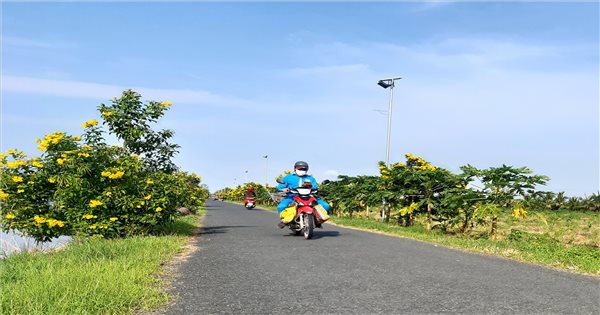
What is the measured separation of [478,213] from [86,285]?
960 centimetres

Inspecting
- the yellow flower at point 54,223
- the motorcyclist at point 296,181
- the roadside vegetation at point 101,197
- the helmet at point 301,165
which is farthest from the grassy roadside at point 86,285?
Result: the helmet at point 301,165

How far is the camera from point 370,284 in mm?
5852

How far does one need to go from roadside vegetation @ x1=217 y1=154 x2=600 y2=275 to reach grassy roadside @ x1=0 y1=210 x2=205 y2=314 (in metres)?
6.66

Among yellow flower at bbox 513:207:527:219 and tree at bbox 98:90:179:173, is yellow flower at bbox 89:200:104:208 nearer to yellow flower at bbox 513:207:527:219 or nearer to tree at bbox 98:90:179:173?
tree at bbox 98:90:179:173

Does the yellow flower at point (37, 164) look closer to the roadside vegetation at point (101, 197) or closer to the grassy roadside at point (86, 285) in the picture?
the roadside vegetation at point (101, 197)

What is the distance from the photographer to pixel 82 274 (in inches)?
220

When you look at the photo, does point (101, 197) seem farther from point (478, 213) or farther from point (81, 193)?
point (478, 213)

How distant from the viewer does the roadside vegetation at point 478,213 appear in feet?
31.9

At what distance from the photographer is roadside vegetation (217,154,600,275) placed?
972 cm

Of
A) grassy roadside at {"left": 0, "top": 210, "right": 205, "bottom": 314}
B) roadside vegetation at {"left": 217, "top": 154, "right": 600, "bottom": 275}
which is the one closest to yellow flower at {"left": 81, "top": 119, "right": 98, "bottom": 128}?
grassy roadside at {"left": 0, "top": 210, "right": 205, "bottom": 314}

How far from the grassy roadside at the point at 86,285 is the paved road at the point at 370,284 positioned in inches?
16.4

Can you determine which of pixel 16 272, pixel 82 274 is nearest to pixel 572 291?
pixel 82 274

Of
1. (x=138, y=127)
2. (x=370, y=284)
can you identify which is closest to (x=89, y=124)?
(x=138, y=127)

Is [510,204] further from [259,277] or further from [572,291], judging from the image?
[259,277]
